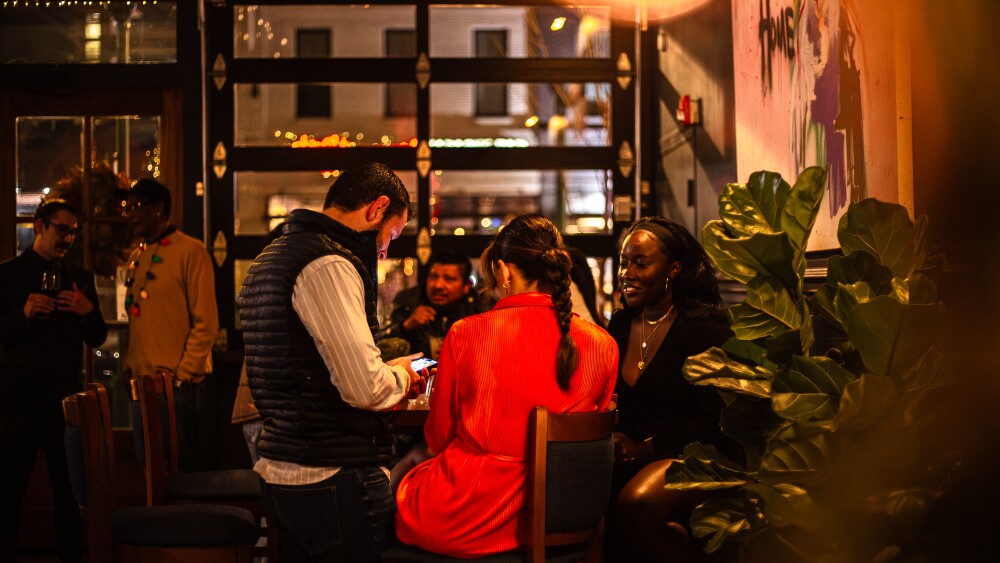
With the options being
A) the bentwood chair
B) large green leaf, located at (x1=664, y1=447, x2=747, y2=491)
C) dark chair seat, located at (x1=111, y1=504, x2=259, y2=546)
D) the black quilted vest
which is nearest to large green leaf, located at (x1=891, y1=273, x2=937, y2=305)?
large green leaf, located at (x1=664, y1=447, x2=747, y2=491)

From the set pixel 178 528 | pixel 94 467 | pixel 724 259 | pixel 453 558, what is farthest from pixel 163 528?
pixel 724 259

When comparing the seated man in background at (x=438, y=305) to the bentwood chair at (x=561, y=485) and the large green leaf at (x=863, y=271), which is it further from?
the large green leaf at (x=863, y=271)

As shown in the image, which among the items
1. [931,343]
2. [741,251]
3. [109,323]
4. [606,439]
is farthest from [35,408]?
[931,343]

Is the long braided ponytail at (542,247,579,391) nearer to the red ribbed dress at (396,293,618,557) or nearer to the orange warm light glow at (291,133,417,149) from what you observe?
the red ribbed dress at (396,293,618,557)

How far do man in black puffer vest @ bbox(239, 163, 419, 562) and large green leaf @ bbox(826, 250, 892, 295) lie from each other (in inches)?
43.1

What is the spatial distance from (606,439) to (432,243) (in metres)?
3.40

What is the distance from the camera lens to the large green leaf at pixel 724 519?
2.25 meters

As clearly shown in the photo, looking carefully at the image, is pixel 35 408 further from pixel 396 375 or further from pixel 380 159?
pixel 396 375

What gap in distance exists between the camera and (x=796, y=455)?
80.7 inches

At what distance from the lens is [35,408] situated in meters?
4.62

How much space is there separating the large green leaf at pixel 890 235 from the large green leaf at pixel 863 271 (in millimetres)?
19

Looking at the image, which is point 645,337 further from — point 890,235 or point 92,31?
point 92,31

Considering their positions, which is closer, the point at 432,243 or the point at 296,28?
the point at 432,243

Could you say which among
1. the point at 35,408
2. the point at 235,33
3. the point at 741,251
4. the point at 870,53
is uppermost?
the point at 235,33
